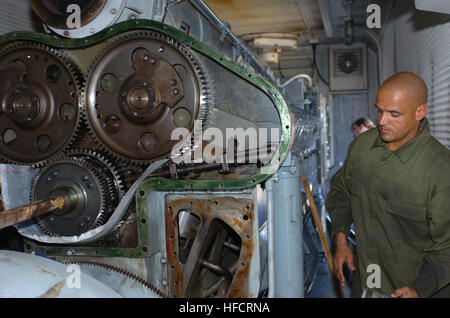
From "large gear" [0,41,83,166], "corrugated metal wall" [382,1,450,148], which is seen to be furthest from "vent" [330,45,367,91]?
"large gear" [0,41,83,166]

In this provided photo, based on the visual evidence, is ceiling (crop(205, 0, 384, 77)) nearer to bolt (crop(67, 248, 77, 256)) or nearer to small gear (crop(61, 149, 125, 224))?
small gear (crop(61, 149, 125, 224))

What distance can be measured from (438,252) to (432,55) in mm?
1743

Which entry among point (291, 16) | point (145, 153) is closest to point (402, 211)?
point (145, 153)

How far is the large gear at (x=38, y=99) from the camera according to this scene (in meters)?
2.36

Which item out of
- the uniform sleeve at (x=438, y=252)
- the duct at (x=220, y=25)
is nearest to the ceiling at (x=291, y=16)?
the duct at (x=220, y=25)

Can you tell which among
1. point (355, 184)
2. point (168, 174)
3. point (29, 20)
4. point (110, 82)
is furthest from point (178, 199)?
point (29, 20)

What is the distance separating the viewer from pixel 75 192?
84.4 inches

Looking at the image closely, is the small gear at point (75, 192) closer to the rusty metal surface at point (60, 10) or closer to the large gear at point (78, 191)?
the large gear at point (78, 191)

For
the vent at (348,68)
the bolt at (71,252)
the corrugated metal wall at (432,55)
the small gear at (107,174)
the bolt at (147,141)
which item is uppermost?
the vent at (348,68)

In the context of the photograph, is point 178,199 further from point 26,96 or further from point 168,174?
point 26,96

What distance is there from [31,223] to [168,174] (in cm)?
85

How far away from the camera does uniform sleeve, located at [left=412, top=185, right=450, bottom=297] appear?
173 centimetres

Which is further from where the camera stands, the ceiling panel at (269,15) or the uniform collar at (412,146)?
the ceiling panel at (269,15)

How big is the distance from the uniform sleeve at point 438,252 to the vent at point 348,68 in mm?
6598
